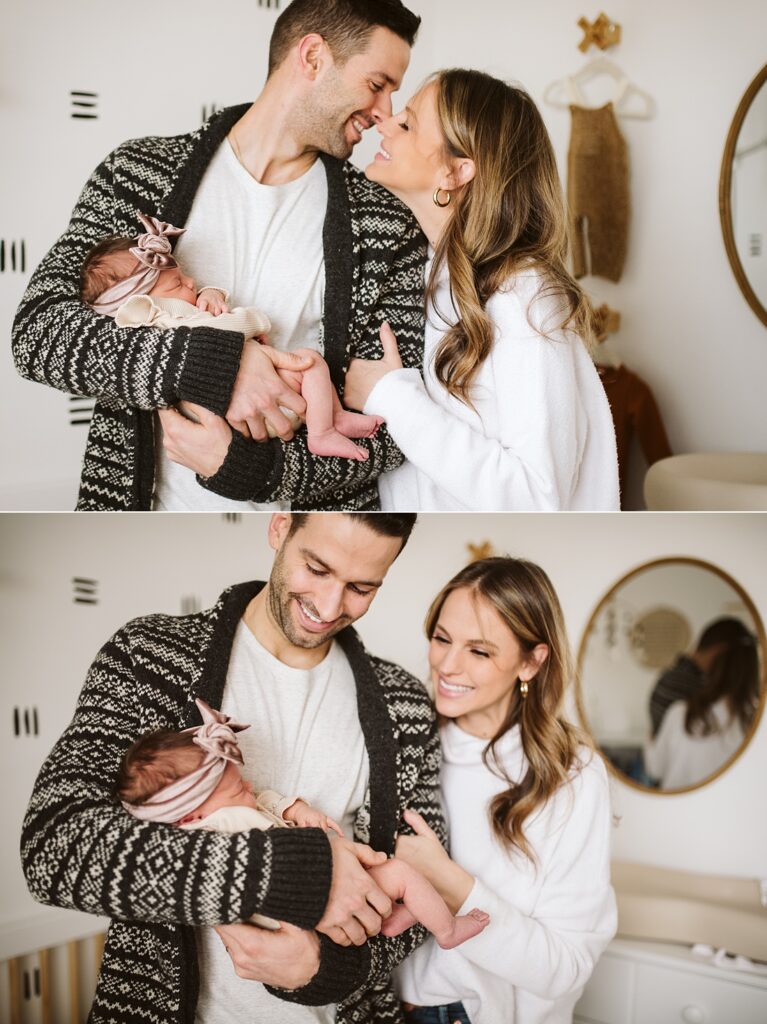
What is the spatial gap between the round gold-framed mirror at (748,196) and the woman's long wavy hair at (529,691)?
42.6 inches

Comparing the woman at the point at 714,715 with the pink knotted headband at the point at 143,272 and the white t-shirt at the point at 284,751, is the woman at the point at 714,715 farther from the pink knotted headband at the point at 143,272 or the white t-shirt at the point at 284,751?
the pink knotted headband at the point at 143,272

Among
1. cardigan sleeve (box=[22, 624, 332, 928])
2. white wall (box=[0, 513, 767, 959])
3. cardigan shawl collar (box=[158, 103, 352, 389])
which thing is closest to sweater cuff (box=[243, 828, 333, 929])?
cardigan sleeve (box=[22, 624, 332, 928])

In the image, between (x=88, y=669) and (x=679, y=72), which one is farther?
(x=679, y=72)

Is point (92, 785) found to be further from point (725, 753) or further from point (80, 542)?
→ point (725, 753)

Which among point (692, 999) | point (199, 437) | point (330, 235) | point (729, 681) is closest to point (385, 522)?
point (199, 437)

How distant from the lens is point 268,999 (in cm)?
90

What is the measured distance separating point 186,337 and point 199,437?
87mm

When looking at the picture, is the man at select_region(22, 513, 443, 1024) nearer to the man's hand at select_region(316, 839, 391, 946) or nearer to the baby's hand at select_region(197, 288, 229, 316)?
the man's hand at select_region(316, 839, 391, 946)

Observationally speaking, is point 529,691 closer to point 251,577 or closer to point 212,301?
point 251,577

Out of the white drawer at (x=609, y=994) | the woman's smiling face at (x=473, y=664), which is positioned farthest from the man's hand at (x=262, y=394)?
the white drawer at (x=609, y=994)

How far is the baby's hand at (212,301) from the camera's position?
94 cm

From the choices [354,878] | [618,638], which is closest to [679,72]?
[618,638]

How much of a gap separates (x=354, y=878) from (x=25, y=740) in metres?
0.31

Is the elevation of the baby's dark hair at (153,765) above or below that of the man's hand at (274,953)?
above
